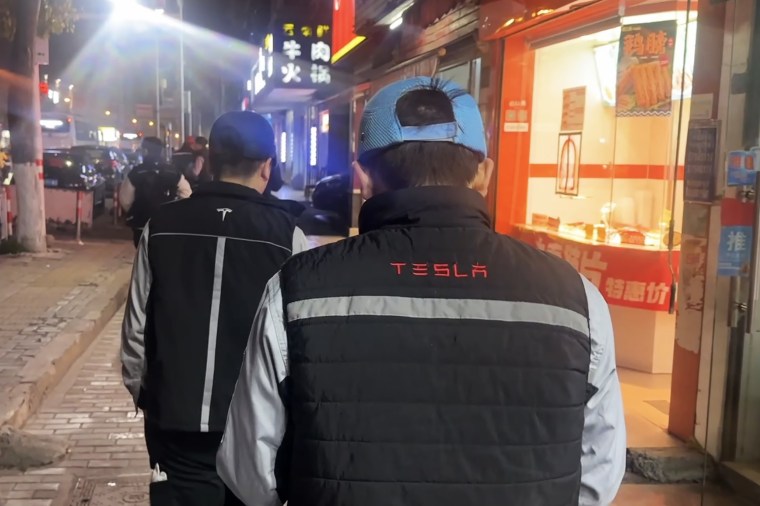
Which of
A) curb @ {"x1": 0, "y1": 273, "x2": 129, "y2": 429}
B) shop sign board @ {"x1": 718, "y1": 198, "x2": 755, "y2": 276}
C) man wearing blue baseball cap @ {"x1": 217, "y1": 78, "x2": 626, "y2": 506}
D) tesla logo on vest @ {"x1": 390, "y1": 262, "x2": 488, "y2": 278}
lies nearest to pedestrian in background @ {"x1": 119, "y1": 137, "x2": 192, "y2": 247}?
curb @ {"x1": 0, "y1": 273, "x2": 129, "y2": 429}

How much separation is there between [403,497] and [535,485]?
27 cm

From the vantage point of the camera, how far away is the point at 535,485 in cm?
153


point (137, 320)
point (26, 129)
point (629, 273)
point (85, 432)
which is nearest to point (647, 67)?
point (629, 273)

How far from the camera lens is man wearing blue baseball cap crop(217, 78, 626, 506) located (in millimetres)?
1489

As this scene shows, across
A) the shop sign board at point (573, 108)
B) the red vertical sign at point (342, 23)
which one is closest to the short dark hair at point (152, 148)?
the shop sign board at point (573, 108)

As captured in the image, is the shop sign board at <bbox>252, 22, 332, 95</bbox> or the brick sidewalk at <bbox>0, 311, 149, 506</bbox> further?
the shop sign board at <bbox>252, 22, 332, 95</bbox>

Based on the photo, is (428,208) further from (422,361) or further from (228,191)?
(228,191)

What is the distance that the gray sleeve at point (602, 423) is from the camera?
64.8 inches

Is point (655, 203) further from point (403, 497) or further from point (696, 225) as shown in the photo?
point (403, 497)

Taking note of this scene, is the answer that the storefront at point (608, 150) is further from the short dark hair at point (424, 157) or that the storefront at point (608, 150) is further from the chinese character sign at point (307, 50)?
the chinese character sign at point (307, 50)

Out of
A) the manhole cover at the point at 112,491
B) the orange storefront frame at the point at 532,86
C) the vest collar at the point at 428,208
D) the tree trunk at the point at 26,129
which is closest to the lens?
the vest collar at the point at 428,208

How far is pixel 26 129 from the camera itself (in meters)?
13.0

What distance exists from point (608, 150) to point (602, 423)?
6898mm

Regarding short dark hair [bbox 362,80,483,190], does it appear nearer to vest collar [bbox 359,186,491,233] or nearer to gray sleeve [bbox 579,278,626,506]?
vest collar [bbox 359,186,491,233]
